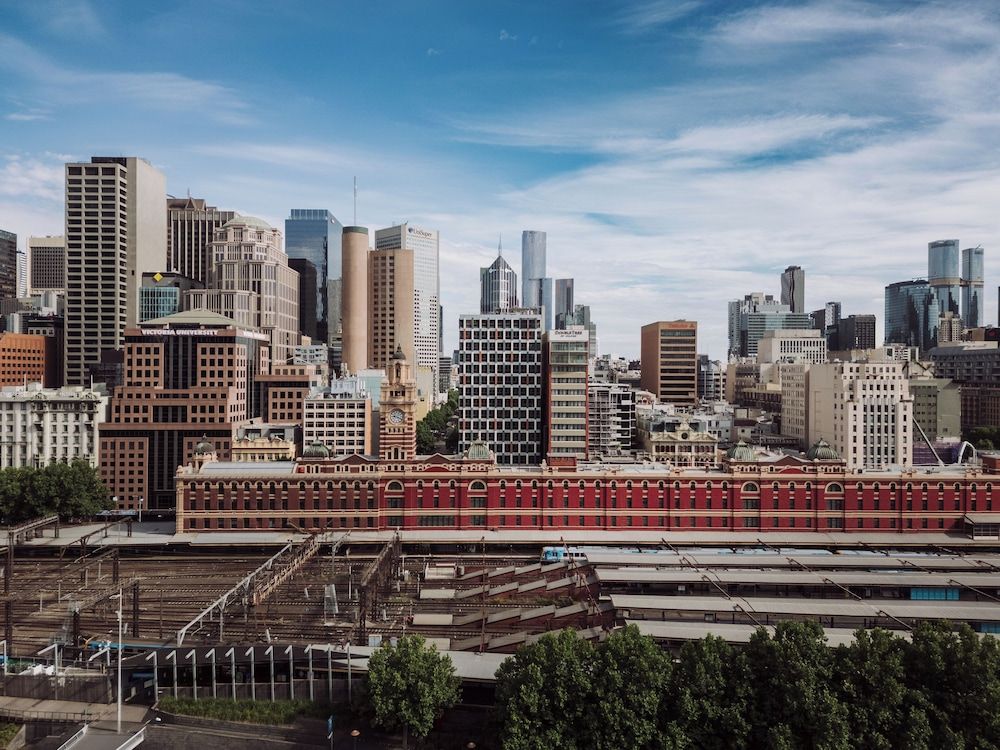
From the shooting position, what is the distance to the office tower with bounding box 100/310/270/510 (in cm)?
13875

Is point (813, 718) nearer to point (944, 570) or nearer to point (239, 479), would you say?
point (944, 570)

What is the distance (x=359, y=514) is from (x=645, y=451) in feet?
240

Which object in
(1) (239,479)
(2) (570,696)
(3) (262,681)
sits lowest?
(3) (262,681)

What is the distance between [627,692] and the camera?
176 ft

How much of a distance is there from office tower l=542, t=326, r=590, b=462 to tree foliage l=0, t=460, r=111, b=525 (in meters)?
76.7

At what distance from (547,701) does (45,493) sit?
97.3 metres

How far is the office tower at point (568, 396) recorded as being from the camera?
143 meters

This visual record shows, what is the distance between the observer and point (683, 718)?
53.2m

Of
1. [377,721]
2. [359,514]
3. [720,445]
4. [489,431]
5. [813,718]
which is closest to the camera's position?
[813,718]

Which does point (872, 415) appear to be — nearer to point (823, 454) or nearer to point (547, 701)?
point (823, 454)

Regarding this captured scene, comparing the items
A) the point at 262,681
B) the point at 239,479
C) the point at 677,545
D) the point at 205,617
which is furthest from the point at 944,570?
the point at 239,479

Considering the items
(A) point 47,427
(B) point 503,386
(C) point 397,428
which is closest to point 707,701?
(C) point 397,428

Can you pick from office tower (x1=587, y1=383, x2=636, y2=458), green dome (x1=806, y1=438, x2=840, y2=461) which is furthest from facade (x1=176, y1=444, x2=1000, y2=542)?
office tower (x1=587, y1=383, x2=636, y2=458)

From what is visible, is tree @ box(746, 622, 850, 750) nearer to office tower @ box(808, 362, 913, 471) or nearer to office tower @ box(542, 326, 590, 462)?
office tower @ box(542, 326, 590, 462)
